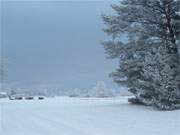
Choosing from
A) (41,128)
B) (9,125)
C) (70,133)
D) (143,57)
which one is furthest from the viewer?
(143,57)

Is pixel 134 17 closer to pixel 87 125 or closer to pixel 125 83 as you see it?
pixel 125 83

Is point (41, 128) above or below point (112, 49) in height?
below

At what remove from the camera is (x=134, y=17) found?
2572 centimetres

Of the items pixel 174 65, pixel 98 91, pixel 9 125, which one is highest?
pixel 174 65

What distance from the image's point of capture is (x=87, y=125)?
15250mm

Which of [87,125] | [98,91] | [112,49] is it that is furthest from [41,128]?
[98,91]

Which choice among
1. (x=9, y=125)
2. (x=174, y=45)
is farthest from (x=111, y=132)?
(x=174, y=45)

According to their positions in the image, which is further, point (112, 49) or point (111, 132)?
point (112, 49)

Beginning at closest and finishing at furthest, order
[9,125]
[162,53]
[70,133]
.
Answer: [70,133] → [9,125] → [162,53]

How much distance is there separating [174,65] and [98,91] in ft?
172

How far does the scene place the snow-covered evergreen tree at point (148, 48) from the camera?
21969 millimetres

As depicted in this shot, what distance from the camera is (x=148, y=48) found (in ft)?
80.6

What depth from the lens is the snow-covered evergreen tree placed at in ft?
72.1

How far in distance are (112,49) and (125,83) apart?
7.79 feet
